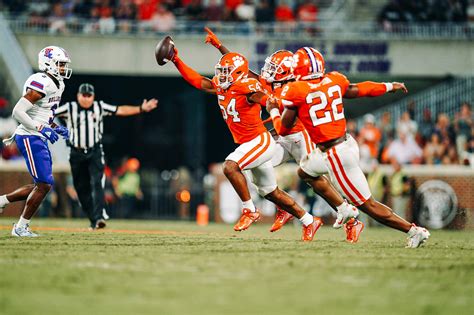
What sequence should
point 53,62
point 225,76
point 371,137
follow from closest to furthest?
1. point 53,62
2. point 225,76
3. point 371,137

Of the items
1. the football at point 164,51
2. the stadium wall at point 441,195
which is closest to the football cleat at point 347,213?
the football at point 164,51

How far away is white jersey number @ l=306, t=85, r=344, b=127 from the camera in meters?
9.75

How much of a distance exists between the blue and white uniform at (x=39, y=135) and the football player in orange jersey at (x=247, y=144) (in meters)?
1.87

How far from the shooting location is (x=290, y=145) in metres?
11.6

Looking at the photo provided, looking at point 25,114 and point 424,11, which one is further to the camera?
point 424,11

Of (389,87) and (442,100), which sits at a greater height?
(442,100)

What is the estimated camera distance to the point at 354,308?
580 cm

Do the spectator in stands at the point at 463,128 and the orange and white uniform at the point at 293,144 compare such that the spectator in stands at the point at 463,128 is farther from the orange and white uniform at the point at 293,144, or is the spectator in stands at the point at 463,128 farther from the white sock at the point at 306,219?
the white sock at the point at 306,219

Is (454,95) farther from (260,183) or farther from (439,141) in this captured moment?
(260,183)

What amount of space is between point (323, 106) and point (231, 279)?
126 inches

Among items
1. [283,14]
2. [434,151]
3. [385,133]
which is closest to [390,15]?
[283,14]

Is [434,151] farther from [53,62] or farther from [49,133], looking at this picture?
[49,133]

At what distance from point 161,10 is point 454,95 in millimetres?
7510

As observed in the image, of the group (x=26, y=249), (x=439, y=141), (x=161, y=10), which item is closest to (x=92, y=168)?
(x=26, y=249)
